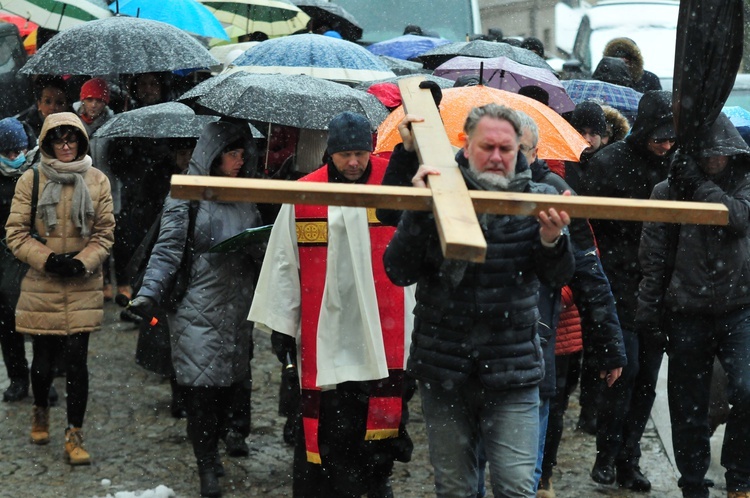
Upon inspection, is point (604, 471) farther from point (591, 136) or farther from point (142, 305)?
point (142, 305)

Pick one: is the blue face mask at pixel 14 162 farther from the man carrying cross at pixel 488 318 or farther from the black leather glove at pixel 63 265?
the man carrying cross at pixel 488 318

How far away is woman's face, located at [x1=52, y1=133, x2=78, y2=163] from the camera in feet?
23.6

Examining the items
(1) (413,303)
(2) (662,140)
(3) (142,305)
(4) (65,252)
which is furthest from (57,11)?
(1) (413,303)

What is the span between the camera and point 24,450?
7320mm

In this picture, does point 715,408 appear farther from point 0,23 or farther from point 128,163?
point 0,23

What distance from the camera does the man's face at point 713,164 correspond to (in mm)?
6242

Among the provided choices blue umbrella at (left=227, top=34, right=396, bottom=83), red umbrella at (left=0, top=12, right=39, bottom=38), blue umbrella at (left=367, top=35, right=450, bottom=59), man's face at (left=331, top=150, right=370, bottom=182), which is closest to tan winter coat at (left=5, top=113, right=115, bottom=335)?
blue umbrella at (left=227, top=34, right=396, bottom=83)

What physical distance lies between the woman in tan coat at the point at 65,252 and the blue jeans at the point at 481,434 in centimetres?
293

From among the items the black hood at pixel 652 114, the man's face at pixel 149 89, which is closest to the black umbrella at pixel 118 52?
the man's face at pixel 149 89

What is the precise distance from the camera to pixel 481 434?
4895mm

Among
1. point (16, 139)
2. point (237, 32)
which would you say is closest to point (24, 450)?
point (16, 139)

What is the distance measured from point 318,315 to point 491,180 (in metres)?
1.68

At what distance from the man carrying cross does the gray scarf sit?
2960mm

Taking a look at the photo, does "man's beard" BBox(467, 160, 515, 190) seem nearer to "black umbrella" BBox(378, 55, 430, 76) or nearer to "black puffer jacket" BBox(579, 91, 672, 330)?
"black puffer jacket" BBox(579, 91, 672, 330)
